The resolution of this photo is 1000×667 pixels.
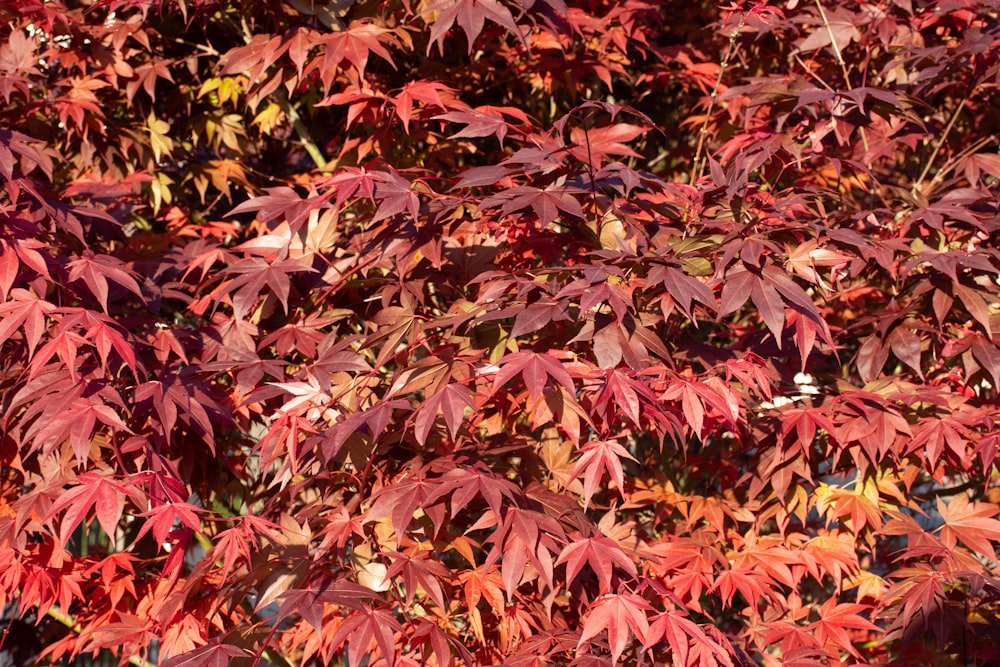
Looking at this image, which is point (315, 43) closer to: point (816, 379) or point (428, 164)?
point (428, 164)

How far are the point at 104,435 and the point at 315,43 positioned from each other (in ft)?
4.13

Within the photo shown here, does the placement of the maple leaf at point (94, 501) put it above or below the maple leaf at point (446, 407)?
below

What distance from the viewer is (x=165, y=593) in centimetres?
257

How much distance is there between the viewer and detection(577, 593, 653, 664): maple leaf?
1.90 meters

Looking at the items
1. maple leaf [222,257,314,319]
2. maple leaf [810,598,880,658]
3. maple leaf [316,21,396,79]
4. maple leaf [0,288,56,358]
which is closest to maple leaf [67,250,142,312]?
maple leaf [0,288,56,358]

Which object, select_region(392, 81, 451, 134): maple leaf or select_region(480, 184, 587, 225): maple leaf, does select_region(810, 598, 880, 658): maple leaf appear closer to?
select_region(480, 184, 587, 225): maple leaf

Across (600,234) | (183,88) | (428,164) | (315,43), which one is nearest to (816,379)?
(600,234)

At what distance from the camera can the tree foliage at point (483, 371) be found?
6.66ft

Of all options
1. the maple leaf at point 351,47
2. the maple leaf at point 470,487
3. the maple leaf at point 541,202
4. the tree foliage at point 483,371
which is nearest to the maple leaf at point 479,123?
the tree foliage at point 483,371

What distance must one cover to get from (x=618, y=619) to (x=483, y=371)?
1.95 feet

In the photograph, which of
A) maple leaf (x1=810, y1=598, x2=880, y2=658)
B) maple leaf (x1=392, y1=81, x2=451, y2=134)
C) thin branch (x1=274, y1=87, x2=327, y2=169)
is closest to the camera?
maple leaf (x1=810, y1=598, x2=880, y2=658)

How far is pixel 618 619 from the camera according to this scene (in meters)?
1.92

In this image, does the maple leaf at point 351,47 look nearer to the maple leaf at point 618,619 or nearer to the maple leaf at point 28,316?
the maple leaf at point 28,316

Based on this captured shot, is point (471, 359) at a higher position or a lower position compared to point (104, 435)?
higher
